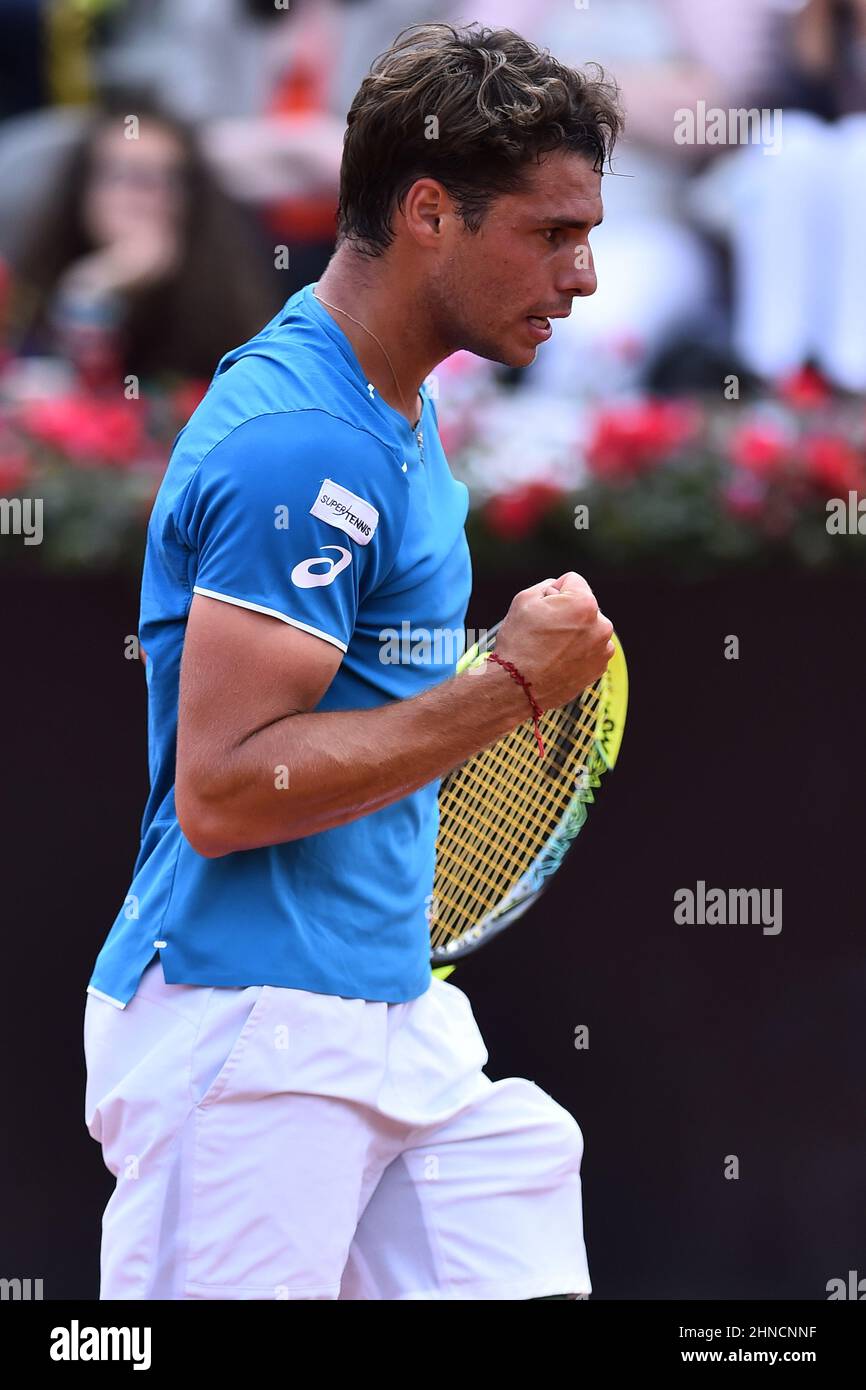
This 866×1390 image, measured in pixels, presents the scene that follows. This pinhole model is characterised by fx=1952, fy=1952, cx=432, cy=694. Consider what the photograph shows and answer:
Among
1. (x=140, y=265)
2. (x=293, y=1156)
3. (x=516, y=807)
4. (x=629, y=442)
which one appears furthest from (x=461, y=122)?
(x=140, y=265)

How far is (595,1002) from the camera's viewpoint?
11.8ft

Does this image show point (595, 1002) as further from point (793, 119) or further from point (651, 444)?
point (793, 119)

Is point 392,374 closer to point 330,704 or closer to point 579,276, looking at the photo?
point 579,276

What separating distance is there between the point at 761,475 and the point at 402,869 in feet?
6.27

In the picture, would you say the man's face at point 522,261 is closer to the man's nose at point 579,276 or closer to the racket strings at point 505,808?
the man's nose at point 579,276

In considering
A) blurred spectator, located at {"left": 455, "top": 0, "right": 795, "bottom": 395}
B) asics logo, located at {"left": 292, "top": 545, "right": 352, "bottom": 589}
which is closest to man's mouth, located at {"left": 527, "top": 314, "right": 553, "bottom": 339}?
asics logo, located at {"left": 292, "top": 545, "right": 352, "bottom": 589}

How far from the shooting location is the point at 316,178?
212 inches

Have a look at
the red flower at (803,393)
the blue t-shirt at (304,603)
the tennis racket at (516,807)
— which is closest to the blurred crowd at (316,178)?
the red flower at (803,393)

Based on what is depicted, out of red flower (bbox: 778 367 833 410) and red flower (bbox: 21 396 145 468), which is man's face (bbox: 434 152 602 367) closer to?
red flower (bbox: 21 396 145 468)

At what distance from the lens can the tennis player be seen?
190cm

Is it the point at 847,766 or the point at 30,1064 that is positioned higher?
the point at 847,766

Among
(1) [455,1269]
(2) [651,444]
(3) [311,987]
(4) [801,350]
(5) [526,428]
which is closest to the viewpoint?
(3) [311,987]
